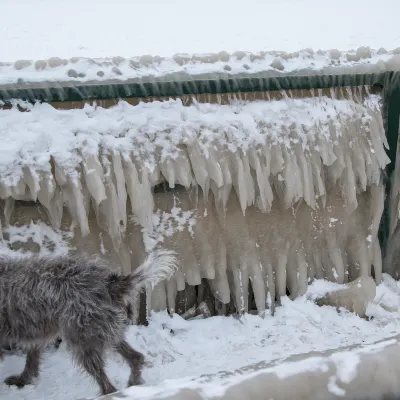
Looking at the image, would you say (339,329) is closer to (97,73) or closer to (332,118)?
(332,118)

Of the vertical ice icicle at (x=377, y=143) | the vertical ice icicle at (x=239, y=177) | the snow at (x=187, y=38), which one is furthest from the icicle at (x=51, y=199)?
the vertical ice icicle at (x=377, y=143)

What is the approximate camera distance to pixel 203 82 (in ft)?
10.1

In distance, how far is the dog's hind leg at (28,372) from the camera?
2.75 meters

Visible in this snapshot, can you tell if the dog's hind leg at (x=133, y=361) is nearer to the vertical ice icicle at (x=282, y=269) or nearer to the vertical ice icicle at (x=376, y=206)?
the vertical ice icicle at (x=282, y=269)

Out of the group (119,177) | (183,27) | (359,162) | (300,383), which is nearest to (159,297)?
(119,177)

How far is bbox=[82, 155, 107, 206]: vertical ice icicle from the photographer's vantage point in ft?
9.36

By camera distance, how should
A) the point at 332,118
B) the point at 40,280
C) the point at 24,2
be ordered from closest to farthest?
the point at 40,280, the point at 332,118, the point at 24,2

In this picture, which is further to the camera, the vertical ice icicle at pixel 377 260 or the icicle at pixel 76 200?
the vertical ice icicle at pixel 377 260

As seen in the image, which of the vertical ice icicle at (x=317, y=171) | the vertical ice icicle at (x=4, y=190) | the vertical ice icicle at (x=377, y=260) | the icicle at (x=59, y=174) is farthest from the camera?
the vertical ice icicle at (x=377, y=260)

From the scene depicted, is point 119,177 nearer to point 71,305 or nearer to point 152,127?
point 152,127

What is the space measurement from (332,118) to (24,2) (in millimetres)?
3295

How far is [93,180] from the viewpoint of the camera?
9.37 ft

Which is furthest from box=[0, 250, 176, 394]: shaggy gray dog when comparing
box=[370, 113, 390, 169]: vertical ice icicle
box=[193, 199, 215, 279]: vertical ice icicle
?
box=[370, 113, 390, 169]: vertical ice icicle

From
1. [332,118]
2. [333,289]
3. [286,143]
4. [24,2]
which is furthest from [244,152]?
[24,2]
